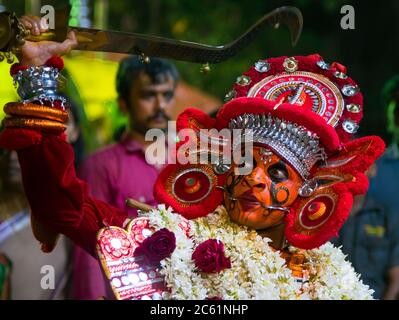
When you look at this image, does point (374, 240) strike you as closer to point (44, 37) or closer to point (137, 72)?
point (137, 72)

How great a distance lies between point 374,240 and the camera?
5.48 m

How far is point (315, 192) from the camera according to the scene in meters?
3.59

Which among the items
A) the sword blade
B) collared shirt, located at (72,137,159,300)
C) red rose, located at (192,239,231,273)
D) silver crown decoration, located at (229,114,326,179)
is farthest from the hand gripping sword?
collared shirt, located at (72,137,159,300)

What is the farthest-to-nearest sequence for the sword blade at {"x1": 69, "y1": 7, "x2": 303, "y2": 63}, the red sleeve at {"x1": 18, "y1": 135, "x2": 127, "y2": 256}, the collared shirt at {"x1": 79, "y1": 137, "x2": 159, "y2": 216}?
the collared shirt at {"x1": 79, "y1": 137, "x2": 159, "y2": 216} → the sword blade at {"x1": 69, "y1": 7, "x2": 303, "y2": 63} → the red sleeve at {"x1": 18, "y1": 135, "x2": 127, "y2": 256}

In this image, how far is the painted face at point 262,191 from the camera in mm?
3455

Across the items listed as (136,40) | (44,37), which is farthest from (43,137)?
(136,40)

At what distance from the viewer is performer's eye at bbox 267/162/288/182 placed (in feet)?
11.5

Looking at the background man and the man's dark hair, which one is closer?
the background man

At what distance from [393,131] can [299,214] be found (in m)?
2.88

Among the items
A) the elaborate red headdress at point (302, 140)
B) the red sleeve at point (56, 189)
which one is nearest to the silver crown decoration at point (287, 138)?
the elaborate red headdress at point (302, 140)

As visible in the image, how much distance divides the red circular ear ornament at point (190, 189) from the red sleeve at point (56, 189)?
1.09 ft

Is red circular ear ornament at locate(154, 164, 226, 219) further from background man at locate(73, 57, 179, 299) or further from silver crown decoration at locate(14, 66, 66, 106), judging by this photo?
background man at locate(73, 57, 179, 299)

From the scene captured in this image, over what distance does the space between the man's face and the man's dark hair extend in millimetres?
24

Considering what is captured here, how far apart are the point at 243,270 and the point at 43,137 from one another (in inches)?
37.6
